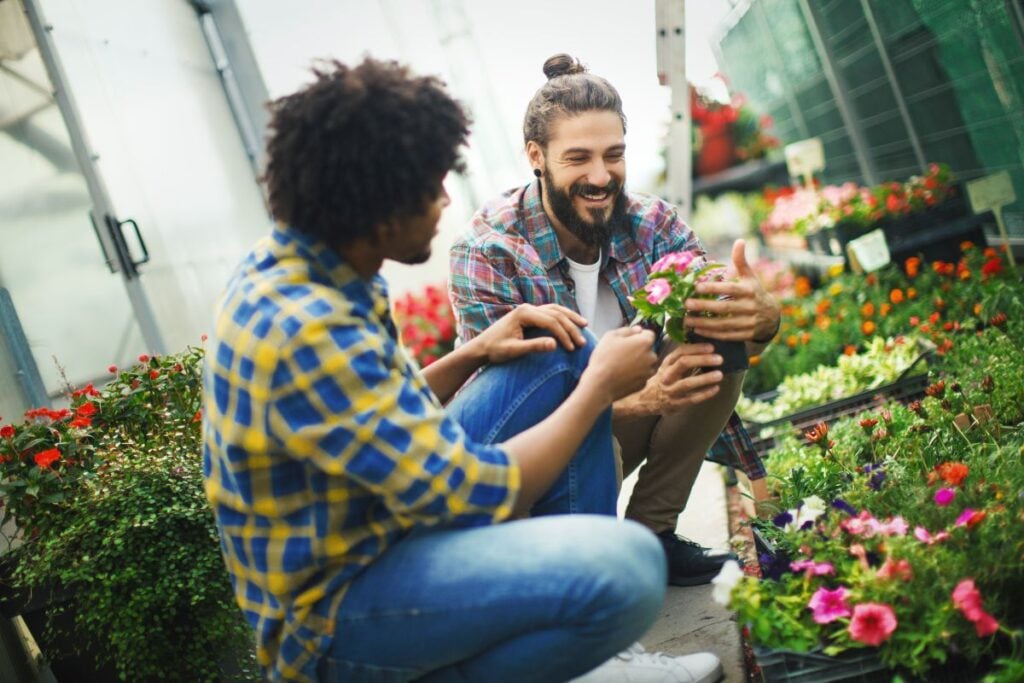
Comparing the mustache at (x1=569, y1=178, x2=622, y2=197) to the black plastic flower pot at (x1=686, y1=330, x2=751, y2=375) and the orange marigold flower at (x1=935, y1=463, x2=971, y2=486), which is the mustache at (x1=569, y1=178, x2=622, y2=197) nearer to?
the black plastic flower pot at (x1=686, y1=330, x2=751, y2=375)

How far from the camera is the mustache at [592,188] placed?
8.86ft

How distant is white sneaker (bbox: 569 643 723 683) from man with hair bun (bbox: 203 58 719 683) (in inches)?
14.3

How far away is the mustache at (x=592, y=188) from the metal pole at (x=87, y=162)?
2.74 metres

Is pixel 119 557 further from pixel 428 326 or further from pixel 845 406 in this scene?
pixel 428 326

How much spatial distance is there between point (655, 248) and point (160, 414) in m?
1.73

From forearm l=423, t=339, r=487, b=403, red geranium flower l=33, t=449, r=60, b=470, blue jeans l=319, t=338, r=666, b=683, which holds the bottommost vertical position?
blue jeans l=319, t=338, r=666, b=683

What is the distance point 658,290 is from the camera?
A: 2.07m

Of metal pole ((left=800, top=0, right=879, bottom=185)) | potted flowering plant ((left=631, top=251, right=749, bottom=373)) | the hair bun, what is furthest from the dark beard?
metal pole ((left=800, top=0, right=879, bottom=185))

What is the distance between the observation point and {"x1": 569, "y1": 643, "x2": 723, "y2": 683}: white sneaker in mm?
1989

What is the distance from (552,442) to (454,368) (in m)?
0.63

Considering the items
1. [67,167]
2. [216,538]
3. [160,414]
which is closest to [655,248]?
[216,538]

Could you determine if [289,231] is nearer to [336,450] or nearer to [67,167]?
[336,450]

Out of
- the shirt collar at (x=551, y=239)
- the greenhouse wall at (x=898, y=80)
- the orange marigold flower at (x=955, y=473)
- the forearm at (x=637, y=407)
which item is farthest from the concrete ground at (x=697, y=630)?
the greenhouse wall at (x=898, y=80)

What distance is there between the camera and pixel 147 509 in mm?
2518
